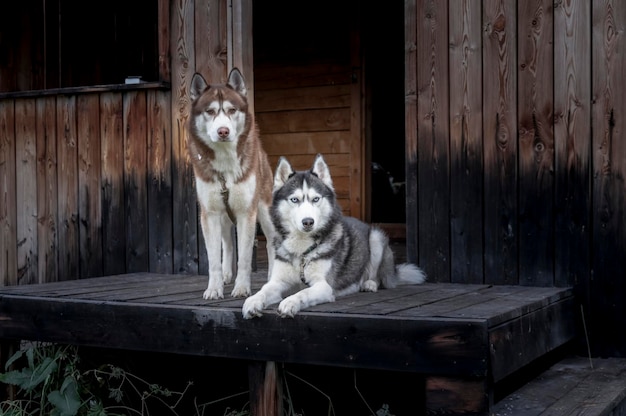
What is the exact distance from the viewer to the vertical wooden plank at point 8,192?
21.4ft

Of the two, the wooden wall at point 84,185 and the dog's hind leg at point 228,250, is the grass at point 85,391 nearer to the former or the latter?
the dog's hind leg at point 228,250

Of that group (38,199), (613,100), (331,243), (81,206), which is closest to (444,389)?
(331,243)

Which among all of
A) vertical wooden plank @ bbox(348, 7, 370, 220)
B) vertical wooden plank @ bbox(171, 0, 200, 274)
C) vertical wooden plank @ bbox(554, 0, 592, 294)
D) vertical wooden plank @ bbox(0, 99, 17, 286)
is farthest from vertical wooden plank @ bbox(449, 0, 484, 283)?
vertical wooden plank @ bbox(0, 99, 17, 286)

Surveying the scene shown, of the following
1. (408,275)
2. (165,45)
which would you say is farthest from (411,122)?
(165,45)

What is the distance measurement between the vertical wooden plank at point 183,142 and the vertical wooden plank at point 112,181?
525mm

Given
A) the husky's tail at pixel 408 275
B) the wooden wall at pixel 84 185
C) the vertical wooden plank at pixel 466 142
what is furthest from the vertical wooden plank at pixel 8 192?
the vertical wooden plank at pixel 466 142

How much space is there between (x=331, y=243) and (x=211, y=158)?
0.86 meters

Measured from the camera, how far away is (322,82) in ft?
28.4

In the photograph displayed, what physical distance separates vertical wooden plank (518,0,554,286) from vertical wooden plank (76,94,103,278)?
11.0 ft

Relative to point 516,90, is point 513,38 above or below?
above

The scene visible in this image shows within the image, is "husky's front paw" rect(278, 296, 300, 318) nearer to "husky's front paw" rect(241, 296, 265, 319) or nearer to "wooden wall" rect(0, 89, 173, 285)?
"husky's front paw" rect(241, 296, 265, 319)

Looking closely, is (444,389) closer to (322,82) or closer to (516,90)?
(516,90)

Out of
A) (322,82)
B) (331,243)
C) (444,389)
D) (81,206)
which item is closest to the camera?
(444,389)

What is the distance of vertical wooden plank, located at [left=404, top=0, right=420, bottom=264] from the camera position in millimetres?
5215
